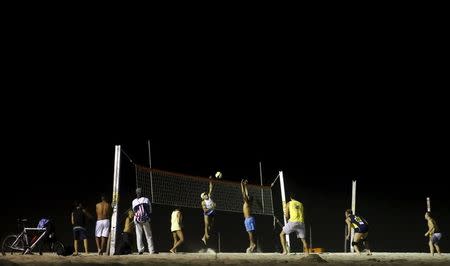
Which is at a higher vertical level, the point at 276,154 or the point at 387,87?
the point at 387,87

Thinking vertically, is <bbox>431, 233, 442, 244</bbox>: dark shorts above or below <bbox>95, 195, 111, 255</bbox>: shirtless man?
below

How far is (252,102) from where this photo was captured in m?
27.6

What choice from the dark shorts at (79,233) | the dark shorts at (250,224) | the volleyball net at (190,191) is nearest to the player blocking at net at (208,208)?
the volleyball net at (190,191)

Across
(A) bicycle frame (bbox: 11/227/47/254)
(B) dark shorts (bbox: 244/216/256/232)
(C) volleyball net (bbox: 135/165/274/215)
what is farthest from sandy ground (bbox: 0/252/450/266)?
(B) dark shorts (bbox: 244/216/256/232)

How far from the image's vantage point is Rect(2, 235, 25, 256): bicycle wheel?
1354 centimetres

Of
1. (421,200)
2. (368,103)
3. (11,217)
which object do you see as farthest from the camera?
(368,103)

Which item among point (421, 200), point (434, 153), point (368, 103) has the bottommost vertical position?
point (421, 200)

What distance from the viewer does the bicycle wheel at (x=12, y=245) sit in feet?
44.4

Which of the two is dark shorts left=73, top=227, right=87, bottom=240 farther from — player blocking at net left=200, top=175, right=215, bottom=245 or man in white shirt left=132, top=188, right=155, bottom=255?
player blocking at net left=200, top=175, right=215, bottom=245

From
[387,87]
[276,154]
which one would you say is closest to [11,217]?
[276,154]

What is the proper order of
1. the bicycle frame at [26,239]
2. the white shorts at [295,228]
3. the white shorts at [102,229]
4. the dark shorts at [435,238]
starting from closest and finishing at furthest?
the bicycle frame at [26,239] < the white shorts at [295,228] < the white shorts at [102,229] < the dark shorts at [435,238]

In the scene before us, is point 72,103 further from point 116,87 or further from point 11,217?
point 11,217

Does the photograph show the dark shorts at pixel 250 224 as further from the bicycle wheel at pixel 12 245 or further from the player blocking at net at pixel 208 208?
the bicycle wheel at pixel 12 245

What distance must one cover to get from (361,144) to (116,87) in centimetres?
1016
